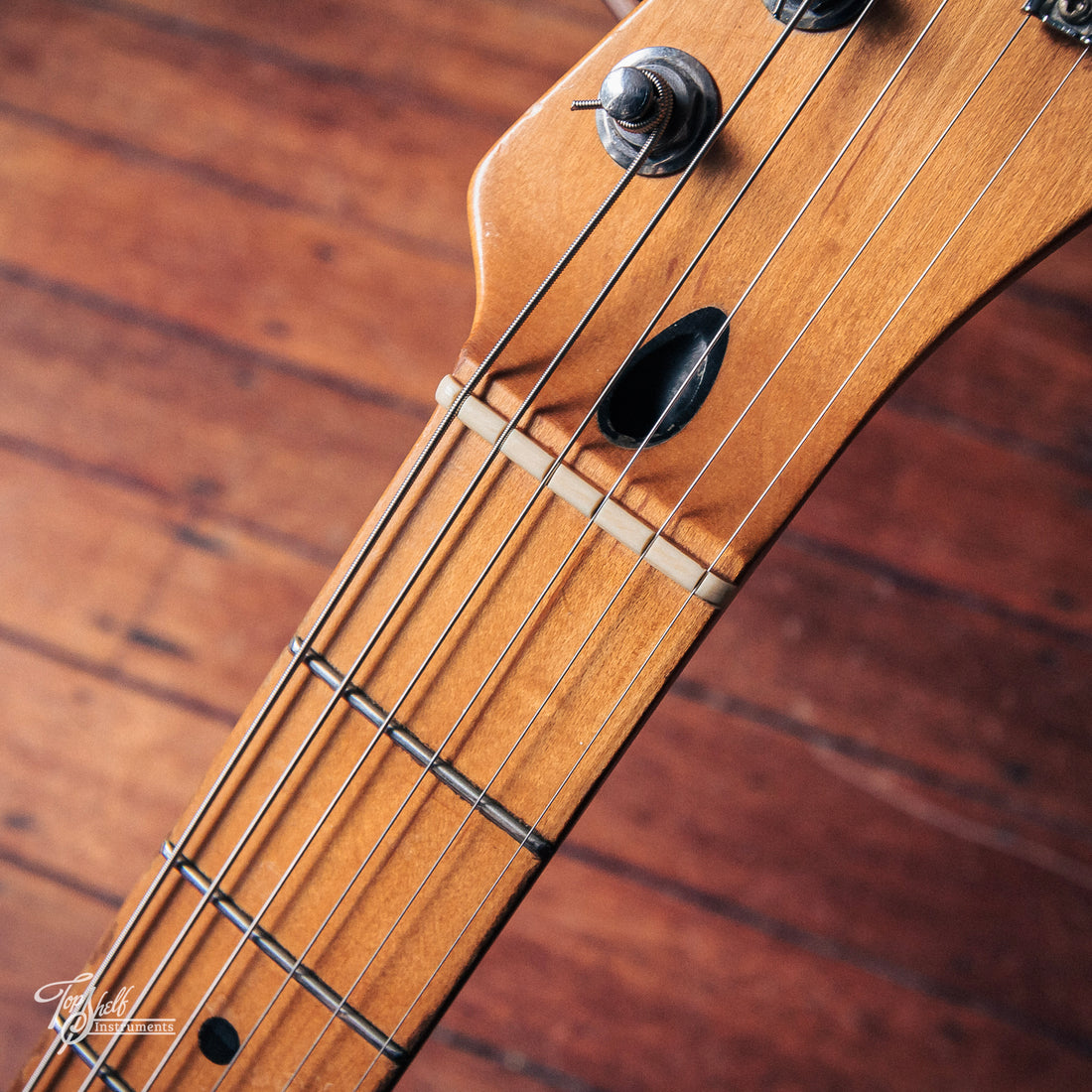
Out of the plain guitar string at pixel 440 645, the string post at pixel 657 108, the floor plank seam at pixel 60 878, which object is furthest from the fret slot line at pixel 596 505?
the floor plank seam at pixel 60 878

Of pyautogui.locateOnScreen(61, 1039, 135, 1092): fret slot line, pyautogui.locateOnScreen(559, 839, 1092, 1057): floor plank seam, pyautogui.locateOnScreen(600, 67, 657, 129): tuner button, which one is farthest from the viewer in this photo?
pyautogui.locateOnScreen(559, 839, 1092, 1057): floor plank seam

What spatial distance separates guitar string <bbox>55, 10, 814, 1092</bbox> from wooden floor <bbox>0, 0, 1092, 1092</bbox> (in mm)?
298

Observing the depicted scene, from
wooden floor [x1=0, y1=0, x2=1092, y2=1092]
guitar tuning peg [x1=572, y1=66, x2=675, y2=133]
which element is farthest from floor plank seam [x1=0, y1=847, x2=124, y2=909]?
guitar tuning peg [x1=572, y1=66, x2=675, y2=133]

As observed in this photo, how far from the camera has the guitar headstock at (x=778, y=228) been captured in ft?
1.03

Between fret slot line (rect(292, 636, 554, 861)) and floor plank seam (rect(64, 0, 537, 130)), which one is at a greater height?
floor plank seam (rect(64, 0, 537, 130))

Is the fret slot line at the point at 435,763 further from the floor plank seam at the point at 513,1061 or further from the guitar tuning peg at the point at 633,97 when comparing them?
the floor plank seam at the point at 513,1061

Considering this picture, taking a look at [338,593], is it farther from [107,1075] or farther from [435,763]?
[107,1075]

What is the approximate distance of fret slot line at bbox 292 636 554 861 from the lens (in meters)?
0.37

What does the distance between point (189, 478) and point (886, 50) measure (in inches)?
23.9

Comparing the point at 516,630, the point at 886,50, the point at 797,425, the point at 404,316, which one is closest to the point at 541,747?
the point at 516,630

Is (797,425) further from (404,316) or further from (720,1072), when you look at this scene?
(720,1072)

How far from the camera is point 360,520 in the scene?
0.71 m

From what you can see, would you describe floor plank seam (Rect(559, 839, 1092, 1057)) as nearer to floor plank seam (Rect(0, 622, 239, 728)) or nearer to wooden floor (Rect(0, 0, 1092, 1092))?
wooden floor (Rect(0, 0, 1092, 1092))

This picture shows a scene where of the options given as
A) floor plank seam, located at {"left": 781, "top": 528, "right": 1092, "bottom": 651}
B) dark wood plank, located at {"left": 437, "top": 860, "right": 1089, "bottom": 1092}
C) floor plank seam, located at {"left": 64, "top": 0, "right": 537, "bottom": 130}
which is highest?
floor plank seam, located at {"left": 64, "top": 0, "right": 537, "bottom": 130}
